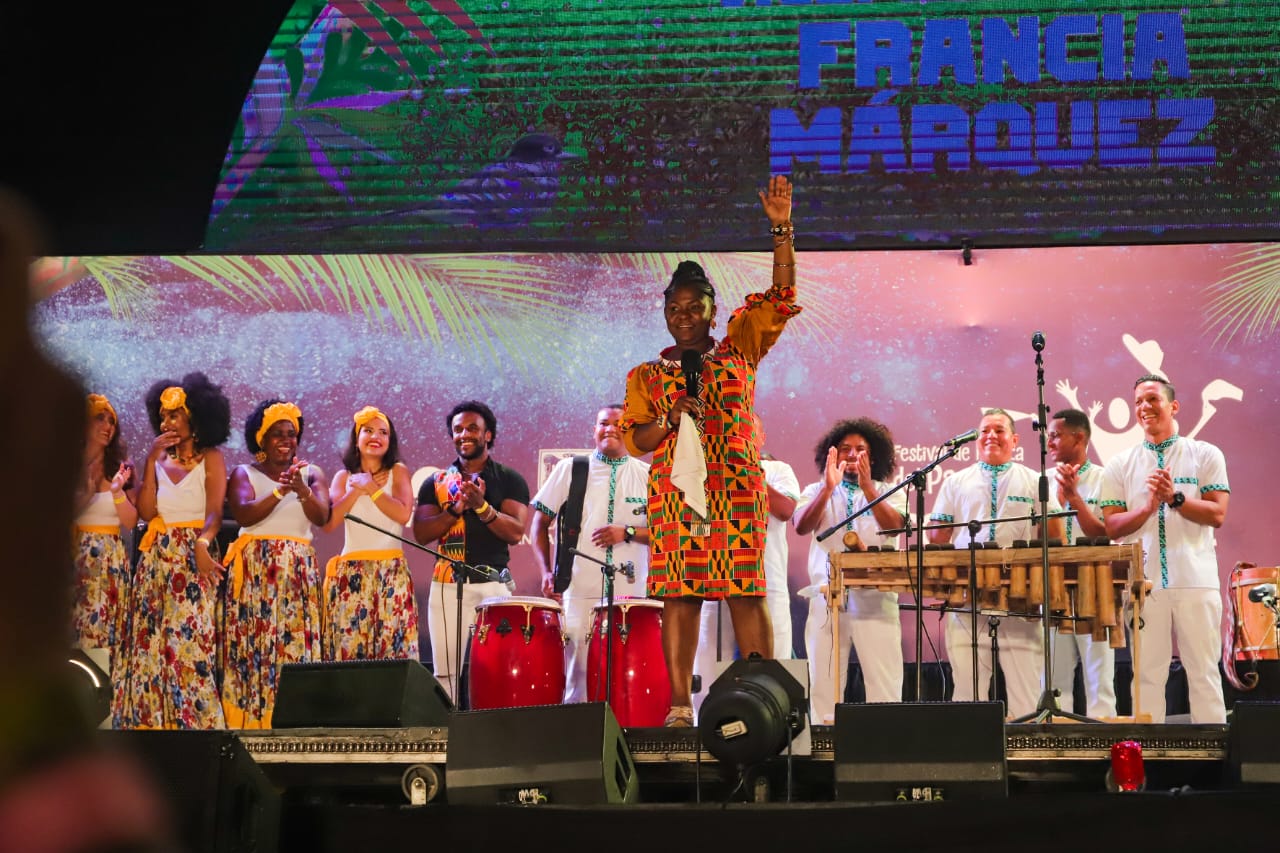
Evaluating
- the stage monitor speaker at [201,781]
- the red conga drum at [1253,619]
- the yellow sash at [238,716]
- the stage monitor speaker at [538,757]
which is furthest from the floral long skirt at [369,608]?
the red conga drum at [1253,619]

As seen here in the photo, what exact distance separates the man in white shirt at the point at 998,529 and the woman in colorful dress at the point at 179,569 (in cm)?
419

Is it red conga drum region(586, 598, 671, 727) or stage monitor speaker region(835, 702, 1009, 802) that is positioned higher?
red conga drum region(586, 598, 671, 727)

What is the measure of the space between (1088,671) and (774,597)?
1.79 meters

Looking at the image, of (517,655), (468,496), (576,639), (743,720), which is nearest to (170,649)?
(468,496)

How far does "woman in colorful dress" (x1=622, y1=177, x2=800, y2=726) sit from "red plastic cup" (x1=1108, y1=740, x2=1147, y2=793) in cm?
150

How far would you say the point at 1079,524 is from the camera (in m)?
8.32

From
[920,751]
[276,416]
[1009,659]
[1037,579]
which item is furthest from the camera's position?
[276,416]

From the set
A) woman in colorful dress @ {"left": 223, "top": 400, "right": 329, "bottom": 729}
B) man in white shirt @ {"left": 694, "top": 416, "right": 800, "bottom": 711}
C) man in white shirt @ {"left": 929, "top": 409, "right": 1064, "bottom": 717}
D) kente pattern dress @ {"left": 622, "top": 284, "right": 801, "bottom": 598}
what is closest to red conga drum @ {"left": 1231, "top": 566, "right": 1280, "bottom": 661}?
man in white shirt @ {"left": 929, "top": 409, "right": 1064, "bottom": 717}

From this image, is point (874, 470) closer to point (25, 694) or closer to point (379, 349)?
point (379, 349)

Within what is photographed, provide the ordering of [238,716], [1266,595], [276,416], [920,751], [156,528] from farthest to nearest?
[276,416]
[156,528]
[238,716]
[1266,595]
[920,751]

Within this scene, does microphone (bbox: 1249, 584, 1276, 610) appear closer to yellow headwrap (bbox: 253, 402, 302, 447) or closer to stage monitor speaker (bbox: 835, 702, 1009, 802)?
stage monitor speaker (bbox: 835, 702, 1009, 802)

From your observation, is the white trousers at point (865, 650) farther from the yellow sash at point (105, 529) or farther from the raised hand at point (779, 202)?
the yellow sash at point (105, 529)

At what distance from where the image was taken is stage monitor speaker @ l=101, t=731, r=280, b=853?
3734mm

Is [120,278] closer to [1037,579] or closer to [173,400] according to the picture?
[173,400]
